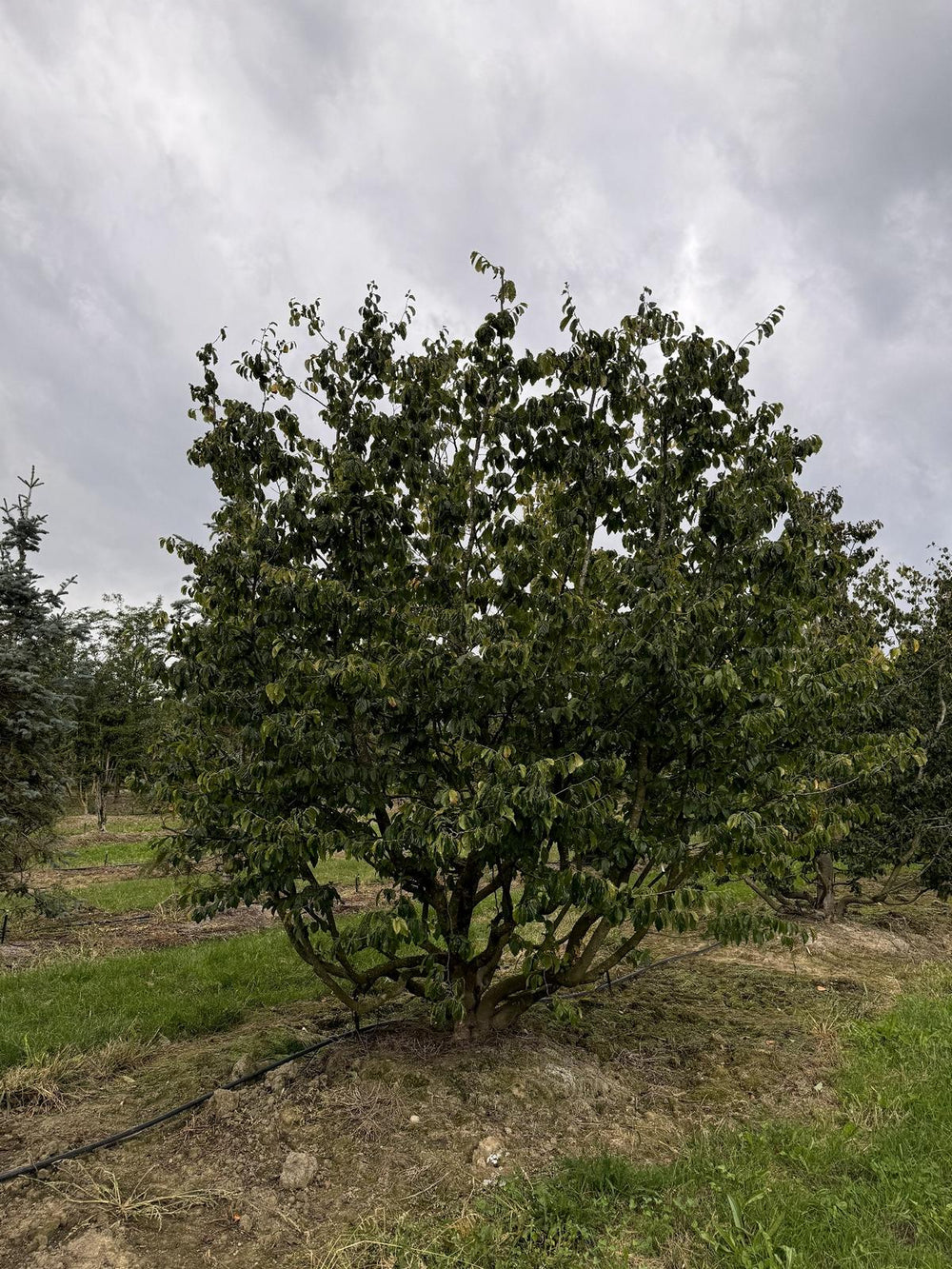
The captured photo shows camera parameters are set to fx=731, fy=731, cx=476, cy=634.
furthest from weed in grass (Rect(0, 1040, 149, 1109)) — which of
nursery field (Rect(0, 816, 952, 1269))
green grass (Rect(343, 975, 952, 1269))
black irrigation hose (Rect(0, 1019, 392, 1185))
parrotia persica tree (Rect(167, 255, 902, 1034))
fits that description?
green grass (Rect(343, 975, 952, 1269))

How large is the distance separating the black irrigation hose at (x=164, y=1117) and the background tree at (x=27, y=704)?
7.05 m

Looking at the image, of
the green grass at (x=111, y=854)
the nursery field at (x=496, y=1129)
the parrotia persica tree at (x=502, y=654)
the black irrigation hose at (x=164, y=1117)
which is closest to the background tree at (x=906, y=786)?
the nursery field at (x=496, y=1129)

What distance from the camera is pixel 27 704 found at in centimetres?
1125

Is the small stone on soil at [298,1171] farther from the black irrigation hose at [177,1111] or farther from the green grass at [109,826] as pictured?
the green grass at [109,826]

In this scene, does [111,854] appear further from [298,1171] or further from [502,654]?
[502,654]

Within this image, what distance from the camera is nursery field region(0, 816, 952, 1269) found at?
390 cm

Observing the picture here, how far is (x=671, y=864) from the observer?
18.1 ft

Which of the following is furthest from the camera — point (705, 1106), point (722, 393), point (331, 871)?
point (331, 871)

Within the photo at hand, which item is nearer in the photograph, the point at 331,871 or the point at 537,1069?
the point at 537,1069

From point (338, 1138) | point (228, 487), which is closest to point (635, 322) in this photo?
point (228, 487)

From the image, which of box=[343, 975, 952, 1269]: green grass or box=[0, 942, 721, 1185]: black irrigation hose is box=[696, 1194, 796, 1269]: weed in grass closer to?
box=[343, 975, 952, 1269]: green grass

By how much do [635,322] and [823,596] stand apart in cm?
272

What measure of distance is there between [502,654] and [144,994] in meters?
6.71

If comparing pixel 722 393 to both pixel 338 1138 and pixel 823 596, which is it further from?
pixel 338 1138
